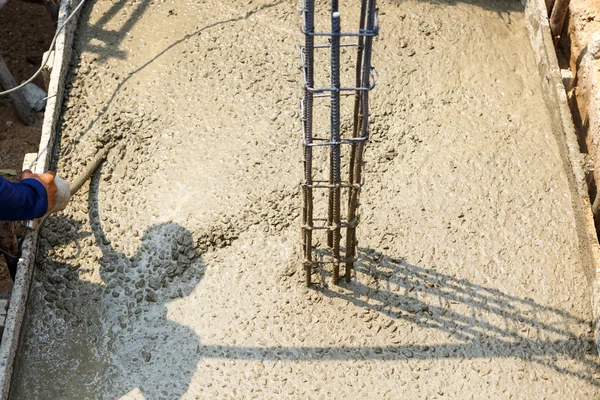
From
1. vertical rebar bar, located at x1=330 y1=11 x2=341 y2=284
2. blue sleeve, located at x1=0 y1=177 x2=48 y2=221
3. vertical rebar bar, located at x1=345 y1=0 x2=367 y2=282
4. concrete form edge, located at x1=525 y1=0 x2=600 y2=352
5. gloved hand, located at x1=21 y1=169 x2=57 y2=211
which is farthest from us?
concrete form edge, located at x1=525 y1=0 x2=600 y2=352

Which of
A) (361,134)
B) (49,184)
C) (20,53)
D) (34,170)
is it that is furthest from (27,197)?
(20,53)

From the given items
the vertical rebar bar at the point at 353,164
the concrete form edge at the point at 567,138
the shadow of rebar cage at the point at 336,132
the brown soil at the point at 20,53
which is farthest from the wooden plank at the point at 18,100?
the concrete form edge at the point at 567,138

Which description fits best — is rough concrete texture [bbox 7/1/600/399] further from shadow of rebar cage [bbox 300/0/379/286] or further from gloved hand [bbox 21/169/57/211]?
gloved hand [bbox 21/169/57/211]

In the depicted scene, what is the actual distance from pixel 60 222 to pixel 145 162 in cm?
69

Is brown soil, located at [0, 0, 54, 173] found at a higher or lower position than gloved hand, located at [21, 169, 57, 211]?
higher

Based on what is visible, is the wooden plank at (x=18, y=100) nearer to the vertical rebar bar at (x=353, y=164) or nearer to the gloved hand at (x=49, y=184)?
the gloved hand at (x=49, y=184)

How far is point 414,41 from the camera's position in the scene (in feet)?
17.6

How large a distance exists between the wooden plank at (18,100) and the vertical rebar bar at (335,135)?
3.46m

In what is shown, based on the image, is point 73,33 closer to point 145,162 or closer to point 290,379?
point 145,162

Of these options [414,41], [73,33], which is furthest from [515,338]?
[73,33]

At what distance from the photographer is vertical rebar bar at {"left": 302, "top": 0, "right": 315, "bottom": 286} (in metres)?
3.09

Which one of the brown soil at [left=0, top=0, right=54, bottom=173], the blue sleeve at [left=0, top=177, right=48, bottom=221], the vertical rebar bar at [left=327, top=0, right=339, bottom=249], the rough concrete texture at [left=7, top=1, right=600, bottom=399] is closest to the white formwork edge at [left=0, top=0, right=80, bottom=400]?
the rough concrete texture at [left=7, top=1, right=600, bottom=399]

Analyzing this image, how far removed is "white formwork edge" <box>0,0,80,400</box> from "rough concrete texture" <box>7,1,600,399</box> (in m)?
0.11

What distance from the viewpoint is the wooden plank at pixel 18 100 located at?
236 inches
